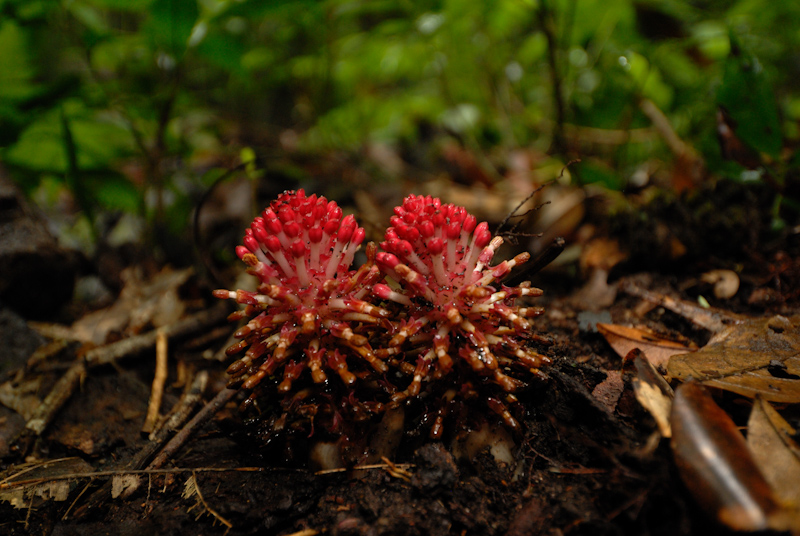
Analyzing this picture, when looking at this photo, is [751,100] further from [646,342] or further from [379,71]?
[379,71]

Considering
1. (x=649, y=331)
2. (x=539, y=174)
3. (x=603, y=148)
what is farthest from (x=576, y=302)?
(x=603, y=148)

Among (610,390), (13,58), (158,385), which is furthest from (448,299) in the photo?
(13,58)

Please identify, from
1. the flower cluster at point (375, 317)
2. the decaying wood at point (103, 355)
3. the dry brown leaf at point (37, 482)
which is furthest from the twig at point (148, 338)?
the flower cluster at point (375, 317)

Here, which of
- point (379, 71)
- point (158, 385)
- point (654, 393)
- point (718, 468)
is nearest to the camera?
point (718, 468)

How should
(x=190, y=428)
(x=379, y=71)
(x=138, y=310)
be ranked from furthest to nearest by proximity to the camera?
(x=379, y=71) < (x=138, y=310) < (x=190, y=428)

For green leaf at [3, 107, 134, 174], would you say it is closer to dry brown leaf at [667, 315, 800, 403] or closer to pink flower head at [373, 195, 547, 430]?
pink flower head at [373, 195, 547, 430]

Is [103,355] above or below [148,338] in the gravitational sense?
below
